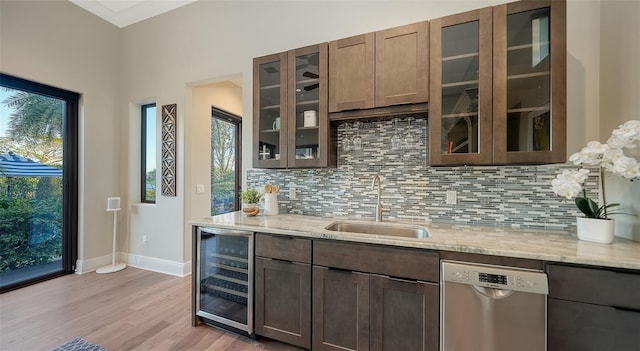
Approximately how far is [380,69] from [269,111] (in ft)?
3.63

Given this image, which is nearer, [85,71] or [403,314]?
[403,314]

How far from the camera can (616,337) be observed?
4.00 feet

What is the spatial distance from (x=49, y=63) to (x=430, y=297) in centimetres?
474

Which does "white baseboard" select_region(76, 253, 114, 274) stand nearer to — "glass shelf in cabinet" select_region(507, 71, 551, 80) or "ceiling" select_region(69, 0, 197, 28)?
Answer: "ceiling" select_region(69, 0, 197, 28)

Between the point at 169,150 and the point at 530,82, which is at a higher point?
the point at 530,82

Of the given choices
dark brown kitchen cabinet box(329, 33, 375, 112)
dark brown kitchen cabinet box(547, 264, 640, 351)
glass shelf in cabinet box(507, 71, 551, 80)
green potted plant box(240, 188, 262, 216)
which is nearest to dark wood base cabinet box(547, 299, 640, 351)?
dark brown kitchen cabinet box(547, 264, 640, 351)

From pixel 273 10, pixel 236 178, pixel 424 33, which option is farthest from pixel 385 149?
pixel 236 178

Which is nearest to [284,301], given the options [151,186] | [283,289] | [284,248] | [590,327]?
[283,289]

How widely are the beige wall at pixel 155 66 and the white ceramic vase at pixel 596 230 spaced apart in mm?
1767

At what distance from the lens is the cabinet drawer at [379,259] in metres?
1.51

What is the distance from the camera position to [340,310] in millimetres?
1726

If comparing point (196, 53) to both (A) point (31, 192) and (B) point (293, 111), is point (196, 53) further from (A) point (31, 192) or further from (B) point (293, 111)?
(A) point (31, 192)

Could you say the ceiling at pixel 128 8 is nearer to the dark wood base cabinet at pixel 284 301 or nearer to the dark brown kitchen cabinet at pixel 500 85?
the dark brown kitchen cabinet at pixel 500 85

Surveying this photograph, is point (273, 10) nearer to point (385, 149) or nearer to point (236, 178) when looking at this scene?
point (385, 149)
